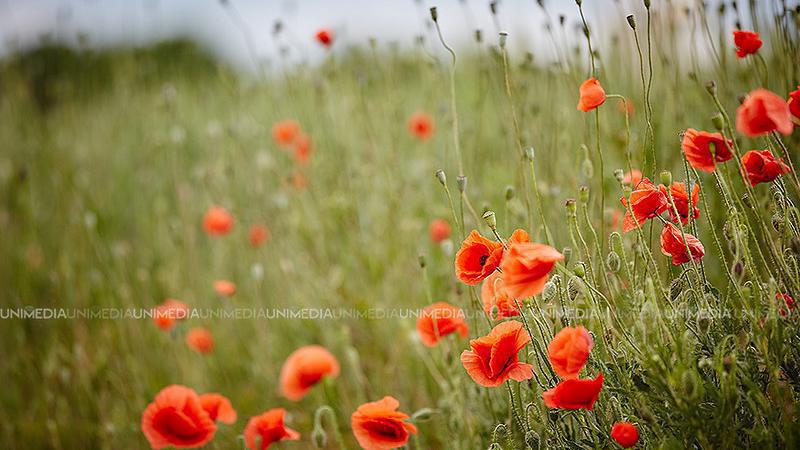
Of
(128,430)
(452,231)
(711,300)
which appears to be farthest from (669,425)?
(128,430)

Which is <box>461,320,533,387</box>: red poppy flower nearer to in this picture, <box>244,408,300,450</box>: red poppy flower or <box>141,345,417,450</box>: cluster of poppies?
<box>141,345,417,450</box>: cluster of poppies

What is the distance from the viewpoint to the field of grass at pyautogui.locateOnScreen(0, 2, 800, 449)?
121 centimetres

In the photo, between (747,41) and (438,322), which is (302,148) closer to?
(438,322)

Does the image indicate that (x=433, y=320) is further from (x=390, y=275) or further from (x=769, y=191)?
(x=390, y=275)

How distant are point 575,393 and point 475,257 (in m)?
0.32

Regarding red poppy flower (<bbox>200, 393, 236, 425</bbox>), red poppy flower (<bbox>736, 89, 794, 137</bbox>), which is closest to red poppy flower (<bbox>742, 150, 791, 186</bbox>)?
red poppy flower (<bbox>736, 89, 794, 137</bbox>)

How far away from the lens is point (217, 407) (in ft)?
5.31

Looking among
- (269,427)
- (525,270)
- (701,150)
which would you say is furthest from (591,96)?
(269,427)

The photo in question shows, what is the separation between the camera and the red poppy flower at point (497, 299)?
1325 mm

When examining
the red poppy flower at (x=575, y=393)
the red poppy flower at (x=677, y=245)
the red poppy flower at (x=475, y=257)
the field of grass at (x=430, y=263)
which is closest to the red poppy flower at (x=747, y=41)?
the field of grass at (x=430, y=263)

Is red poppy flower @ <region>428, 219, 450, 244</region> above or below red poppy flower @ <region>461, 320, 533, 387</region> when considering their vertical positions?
below

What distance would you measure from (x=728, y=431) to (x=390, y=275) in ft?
5.18

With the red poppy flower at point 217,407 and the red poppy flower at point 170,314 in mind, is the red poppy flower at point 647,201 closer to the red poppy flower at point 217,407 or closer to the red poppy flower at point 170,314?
the red poppy flower at point 217,407

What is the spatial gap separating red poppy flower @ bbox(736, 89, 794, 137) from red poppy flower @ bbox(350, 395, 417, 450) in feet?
2.86
